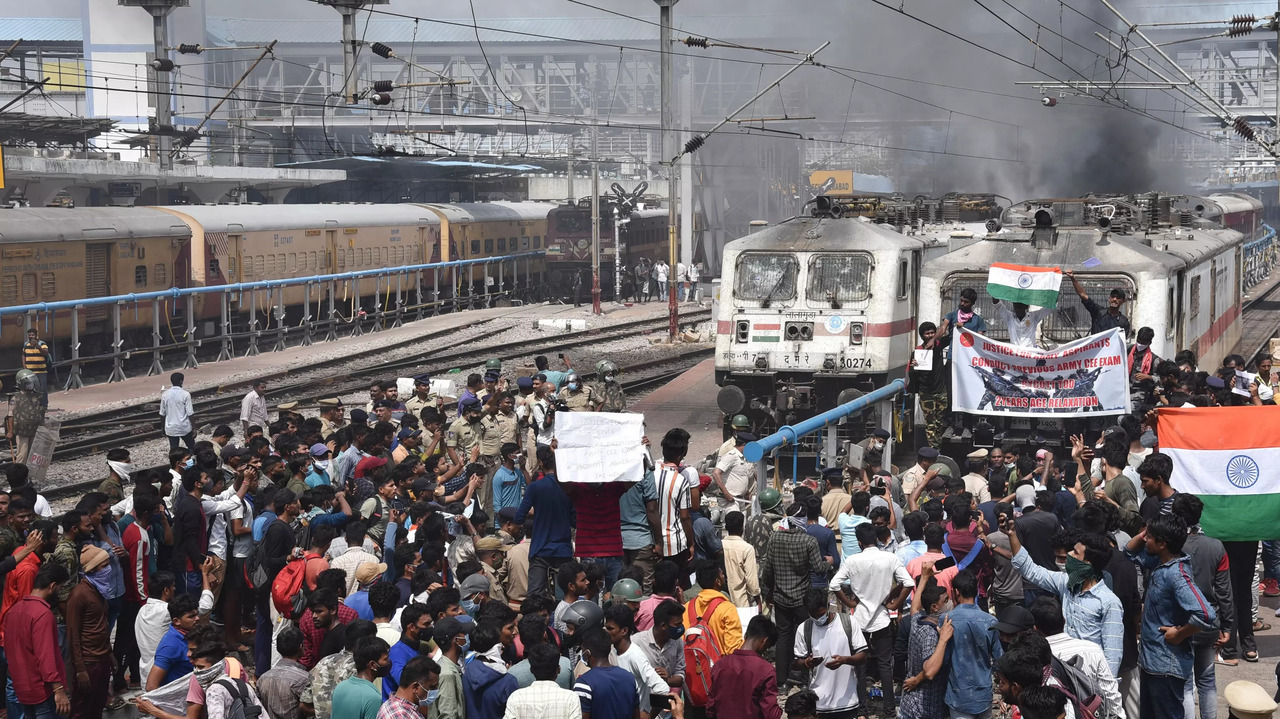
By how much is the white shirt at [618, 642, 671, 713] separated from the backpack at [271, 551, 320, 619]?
2244 millimetres

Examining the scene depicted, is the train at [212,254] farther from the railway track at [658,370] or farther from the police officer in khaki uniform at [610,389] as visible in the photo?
the police officer in khaki uniform at [610,389]

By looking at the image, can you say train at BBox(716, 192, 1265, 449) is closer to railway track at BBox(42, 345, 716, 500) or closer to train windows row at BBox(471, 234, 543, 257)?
railway track at BBox(42, 345, 716, 500)

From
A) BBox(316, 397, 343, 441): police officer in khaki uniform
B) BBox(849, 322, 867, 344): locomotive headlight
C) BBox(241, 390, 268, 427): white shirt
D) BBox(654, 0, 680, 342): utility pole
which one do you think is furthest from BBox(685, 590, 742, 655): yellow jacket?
BBox(654, 0, 680, 342): utility pole

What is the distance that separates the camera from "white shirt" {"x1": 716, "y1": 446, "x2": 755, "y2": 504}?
35.2 feet

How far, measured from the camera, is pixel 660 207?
49188 millimetres

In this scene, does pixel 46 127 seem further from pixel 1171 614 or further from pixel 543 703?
pixel 1171 614

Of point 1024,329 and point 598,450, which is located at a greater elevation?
point 1024,329

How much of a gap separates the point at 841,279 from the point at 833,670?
10120mm

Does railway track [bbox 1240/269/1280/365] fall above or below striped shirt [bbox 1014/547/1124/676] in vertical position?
below

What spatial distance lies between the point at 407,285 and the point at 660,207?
16199 millimetres

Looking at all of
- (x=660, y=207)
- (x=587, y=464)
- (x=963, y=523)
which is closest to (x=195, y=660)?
(x=587, y=464)

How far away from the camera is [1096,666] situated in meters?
6.28

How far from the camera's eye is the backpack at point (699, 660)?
693cm

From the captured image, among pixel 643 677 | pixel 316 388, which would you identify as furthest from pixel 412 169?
pixel 643 677
